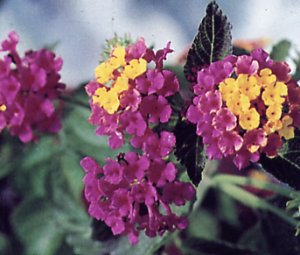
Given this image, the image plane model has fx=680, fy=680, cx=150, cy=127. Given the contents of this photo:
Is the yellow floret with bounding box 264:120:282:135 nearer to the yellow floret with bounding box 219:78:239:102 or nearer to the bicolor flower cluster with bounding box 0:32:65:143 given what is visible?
the yellow floret with bounding box 219:78:239:102

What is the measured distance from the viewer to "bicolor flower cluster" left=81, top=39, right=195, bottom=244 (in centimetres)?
77

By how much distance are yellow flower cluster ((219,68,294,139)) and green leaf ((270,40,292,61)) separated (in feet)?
1.10

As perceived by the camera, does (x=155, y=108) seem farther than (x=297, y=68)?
No

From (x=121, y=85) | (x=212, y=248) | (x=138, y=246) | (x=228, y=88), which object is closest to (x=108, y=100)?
(x=121, y=85)

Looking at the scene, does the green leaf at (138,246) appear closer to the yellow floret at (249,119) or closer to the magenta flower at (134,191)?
the magenta flower at (134,191)

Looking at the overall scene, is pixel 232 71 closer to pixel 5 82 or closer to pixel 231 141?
pixel 231 141

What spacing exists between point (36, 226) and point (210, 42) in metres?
0.63

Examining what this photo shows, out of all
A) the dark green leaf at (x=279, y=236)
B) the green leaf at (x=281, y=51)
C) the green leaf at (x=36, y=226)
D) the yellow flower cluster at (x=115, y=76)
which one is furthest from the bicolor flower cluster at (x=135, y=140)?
the green leaf at (x=36, y=226)

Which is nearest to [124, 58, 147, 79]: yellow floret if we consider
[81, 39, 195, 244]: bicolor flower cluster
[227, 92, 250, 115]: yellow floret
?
Answer: [81, 39, 195, 244]: bicolor flower cluster

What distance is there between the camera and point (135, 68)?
0.77 metres

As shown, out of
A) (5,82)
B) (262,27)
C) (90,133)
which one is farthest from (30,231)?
(262,27)

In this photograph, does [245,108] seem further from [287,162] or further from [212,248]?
[212,248]

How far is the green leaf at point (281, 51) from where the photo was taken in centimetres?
107

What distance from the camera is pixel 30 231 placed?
4.23 feet
